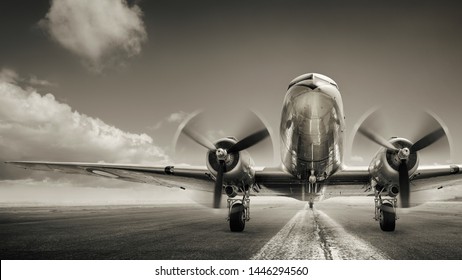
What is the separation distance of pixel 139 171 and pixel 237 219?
5.29 m

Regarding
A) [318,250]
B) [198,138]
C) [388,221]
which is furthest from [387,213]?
[198,138]

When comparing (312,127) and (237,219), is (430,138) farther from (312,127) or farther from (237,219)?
(237,219)

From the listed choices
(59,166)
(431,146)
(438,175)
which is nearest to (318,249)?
(431,146)

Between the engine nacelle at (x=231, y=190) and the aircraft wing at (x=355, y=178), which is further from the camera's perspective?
the engine nacelle at (x=231, y=190)

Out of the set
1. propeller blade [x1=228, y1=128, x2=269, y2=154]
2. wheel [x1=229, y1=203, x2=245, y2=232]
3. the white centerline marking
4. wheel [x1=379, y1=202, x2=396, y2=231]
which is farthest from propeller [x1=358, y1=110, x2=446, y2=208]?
wheel [x1=229, y1=203, x2=245, y2=232]

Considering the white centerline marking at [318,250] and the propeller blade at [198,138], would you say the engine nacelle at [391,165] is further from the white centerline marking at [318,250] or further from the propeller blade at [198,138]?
the propeller blade at [198,138]

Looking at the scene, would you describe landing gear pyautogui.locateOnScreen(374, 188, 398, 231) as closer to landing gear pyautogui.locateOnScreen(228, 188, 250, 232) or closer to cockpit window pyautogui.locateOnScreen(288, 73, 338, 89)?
landing gear pyautogui.locateOnScreen(228, 188, 250, 232)

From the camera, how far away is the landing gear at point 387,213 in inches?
446

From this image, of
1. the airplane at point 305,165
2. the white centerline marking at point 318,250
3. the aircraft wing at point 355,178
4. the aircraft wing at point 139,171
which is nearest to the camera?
the white centerline marking at point 318,250

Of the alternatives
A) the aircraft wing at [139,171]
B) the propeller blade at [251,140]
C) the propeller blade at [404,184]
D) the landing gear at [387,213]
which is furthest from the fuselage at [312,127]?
the aircraft wing at [139,171]

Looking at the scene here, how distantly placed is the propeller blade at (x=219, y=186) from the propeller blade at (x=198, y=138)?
69 centimetres

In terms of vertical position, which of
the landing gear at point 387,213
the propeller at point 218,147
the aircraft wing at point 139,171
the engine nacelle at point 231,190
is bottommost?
the landing gear at point 387,213
